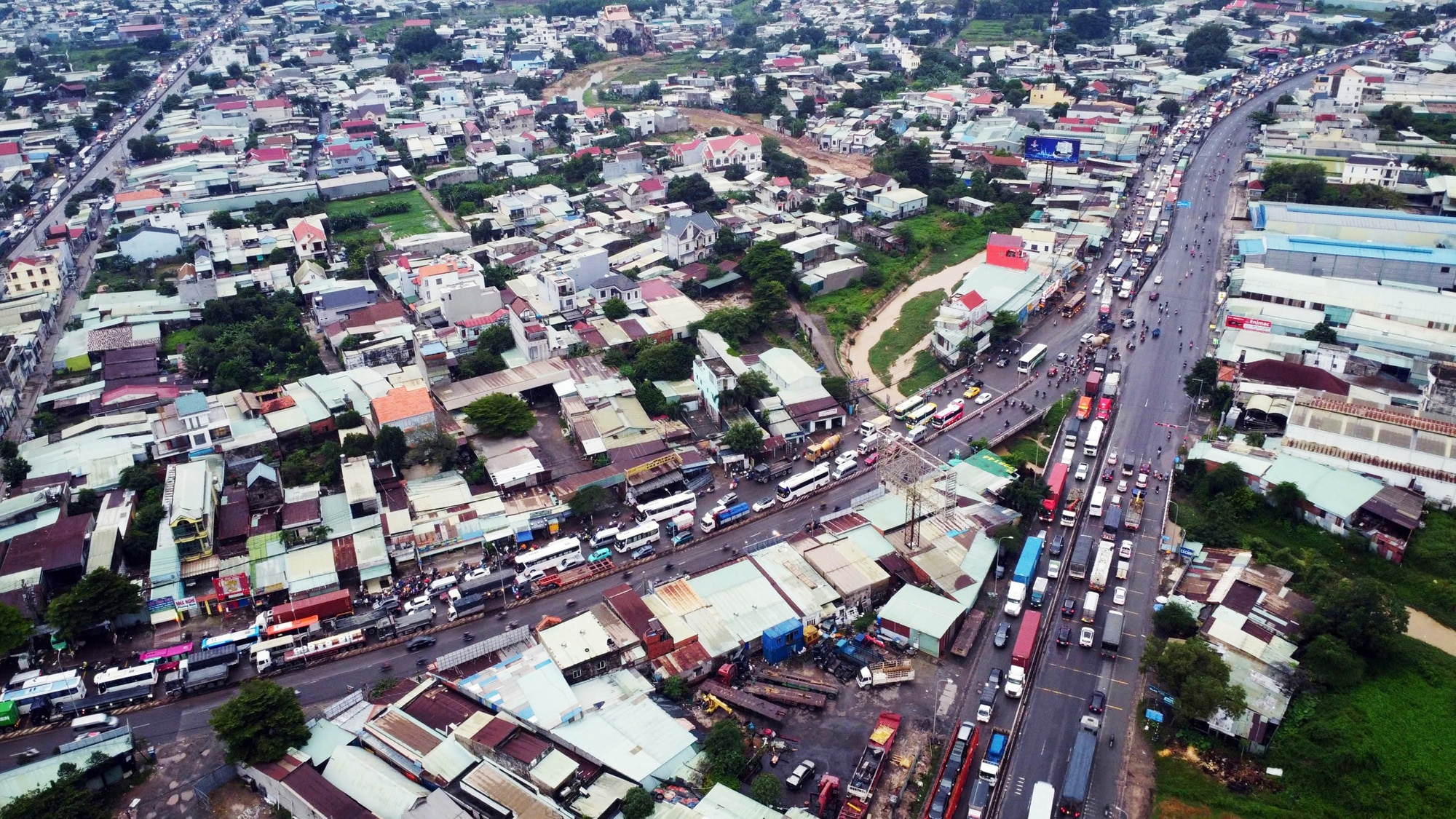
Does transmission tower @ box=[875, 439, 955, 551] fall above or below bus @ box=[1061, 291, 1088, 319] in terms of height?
above

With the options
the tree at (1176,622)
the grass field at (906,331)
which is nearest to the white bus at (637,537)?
the grass field at (906,331)

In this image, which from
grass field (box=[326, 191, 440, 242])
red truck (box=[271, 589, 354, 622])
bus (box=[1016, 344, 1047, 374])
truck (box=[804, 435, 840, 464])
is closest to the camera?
red truck (box=[271, 589, 354, 622])

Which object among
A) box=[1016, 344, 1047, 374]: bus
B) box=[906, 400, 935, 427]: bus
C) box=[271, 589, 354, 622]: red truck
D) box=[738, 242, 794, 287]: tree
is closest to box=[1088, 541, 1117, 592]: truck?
box=[906, 400, 935, 427]: bus

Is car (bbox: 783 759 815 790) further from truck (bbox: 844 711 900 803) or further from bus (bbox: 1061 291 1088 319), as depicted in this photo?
bus (bbox: 1061 291 1088 319)

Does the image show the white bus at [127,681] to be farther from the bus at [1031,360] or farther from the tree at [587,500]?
the bus at [1031,360]

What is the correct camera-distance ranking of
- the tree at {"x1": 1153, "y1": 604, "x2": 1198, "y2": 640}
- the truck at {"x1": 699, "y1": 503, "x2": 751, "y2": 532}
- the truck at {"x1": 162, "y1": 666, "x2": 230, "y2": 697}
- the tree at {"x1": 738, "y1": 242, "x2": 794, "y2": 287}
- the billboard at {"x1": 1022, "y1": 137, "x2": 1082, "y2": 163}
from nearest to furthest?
the truck at {"x1": 162, "y1": 666, "x2": 230, "y2": 697}
the tree at {"x1": 1153, "y1": 604, "x2": 1198, "y2": 640}
the truck at {"x1": 699, "y1": 503, "x2": 751, "y2": 532}
the tree at {"x1": 738, "y1": 242, "x2": 794, "y2": 287}
the billboard at {"x1": 1022, "y1": 137, "x2": 1082, "y2": 163}

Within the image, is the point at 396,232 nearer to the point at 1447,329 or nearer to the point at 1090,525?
the point at 1090,525

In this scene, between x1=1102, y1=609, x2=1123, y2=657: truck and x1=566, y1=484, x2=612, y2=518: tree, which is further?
x1=566, y1=484, x2=612, y2=518: tree

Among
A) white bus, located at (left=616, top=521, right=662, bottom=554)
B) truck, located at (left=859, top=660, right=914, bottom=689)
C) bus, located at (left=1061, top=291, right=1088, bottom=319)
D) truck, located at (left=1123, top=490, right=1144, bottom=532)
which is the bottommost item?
bus, located at (left=1061, top=291, right=1088, bottom=319)
